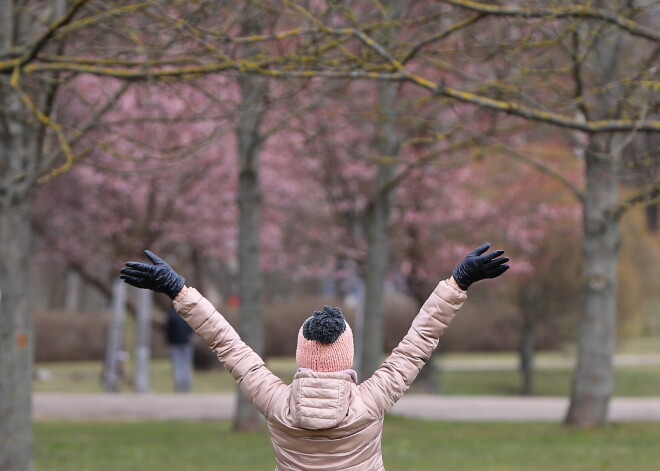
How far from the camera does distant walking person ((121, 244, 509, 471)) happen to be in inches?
148

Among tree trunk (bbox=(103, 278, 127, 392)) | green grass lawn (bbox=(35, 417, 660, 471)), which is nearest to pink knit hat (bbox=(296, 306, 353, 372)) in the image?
green grass lawn (bbox=(35, 417, 660, 471))

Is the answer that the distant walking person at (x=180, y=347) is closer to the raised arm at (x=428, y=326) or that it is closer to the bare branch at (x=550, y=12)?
the bare branch at (x=550, y=12)

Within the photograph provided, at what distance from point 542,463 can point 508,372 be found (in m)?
18.2

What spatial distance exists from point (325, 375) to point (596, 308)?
9735 millimetres

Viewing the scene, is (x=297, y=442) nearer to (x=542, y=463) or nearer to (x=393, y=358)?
(x=393, y=358)

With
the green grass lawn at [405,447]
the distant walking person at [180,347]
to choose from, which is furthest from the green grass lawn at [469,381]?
the green grass lawn at [405,447]

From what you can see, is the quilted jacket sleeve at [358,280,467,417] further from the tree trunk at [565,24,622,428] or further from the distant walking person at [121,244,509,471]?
the tree trunk at [565,24,622,428]

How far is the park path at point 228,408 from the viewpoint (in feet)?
50.9

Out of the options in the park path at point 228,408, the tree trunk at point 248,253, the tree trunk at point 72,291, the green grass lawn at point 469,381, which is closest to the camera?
the tree trunk at point 248,253

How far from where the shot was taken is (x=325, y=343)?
3.78 m

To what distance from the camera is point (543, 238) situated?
23.5 metres

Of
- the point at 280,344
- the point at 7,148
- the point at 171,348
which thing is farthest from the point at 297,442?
the point at 280,344

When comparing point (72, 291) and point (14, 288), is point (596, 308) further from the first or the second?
point (72, 291)

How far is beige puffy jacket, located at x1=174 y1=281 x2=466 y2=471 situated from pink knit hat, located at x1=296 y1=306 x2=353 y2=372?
0.04 meters
